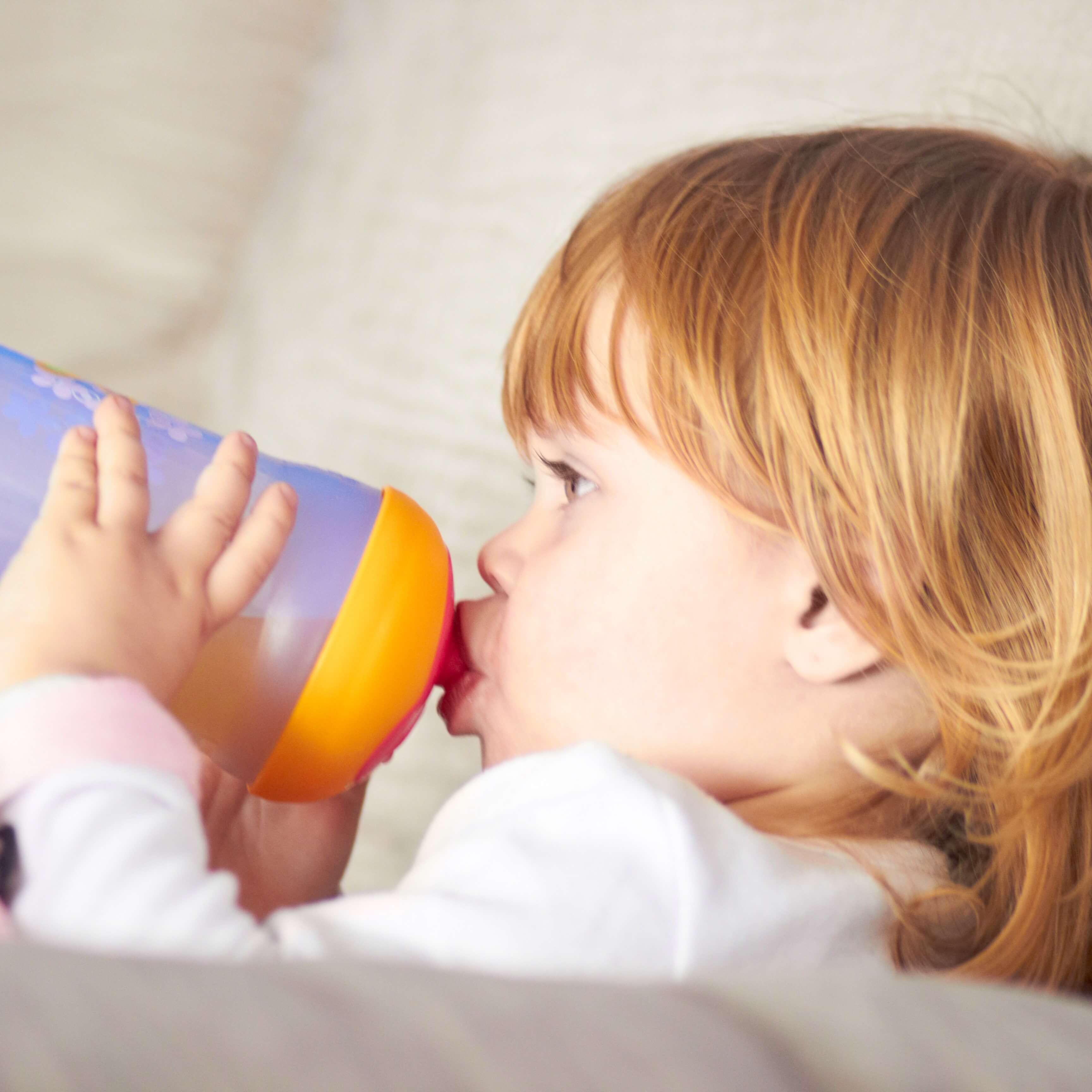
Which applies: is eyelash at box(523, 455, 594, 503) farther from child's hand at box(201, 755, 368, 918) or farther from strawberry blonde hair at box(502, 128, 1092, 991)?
child's hand at box(201, 755, 368, 918)

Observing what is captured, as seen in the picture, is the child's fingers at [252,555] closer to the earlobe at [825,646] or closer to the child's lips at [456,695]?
the child's lips at [456,695]

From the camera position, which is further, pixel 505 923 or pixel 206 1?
pixel 206 1

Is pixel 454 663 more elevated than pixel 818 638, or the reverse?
pixel 818 638

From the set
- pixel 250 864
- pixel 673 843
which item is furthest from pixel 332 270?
pixel 673 843

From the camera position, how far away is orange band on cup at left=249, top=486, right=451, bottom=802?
2.04 ft

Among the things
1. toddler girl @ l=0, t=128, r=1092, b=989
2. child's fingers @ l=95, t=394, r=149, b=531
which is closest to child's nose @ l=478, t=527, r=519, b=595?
toddler girl @ l=0, t=128, r=1092, b=989

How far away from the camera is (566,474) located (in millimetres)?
719

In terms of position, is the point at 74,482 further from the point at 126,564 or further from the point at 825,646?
the point at 825,646

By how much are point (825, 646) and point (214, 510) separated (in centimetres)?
35

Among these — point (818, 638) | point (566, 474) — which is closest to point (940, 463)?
point (818, 638)

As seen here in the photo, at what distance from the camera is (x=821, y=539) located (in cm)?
63

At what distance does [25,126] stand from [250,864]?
70 cm

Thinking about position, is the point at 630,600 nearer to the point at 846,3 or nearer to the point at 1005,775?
the point at 1005,775

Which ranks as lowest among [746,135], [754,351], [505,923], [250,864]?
[250,864]
